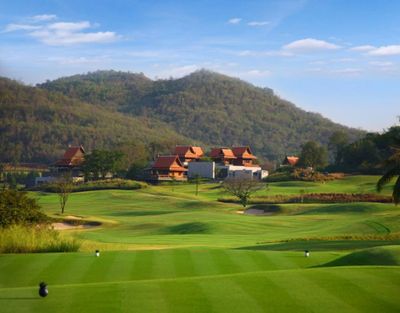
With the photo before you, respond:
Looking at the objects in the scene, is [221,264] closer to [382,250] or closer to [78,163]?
[382,250]

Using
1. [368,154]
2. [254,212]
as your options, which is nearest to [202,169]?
[368,154]

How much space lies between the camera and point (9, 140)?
16038 centimetres

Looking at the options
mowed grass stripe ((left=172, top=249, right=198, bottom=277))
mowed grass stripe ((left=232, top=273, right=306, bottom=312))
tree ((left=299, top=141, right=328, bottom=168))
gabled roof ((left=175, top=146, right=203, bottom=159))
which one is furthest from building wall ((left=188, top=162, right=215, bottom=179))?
mowed grass stripe ((left=232, top=273, right=306, bottom=312))

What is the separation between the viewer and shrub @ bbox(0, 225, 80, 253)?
76.2 feet

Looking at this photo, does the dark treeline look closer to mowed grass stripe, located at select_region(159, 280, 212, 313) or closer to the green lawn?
the green lawn

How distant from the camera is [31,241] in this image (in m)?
23.8

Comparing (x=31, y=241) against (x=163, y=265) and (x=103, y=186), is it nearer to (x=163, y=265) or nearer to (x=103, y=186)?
(x=163, y=265)

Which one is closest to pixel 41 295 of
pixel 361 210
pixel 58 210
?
pixel 361 210

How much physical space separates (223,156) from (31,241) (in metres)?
98.7

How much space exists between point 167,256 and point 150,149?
123 m

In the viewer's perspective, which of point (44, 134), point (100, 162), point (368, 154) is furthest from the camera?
point (44, 134)

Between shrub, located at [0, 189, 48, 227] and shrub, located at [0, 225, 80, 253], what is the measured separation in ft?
5.04

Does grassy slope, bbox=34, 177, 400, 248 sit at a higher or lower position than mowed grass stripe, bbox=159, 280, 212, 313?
lower

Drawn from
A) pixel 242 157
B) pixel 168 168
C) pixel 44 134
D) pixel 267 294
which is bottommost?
pixel 168 168
